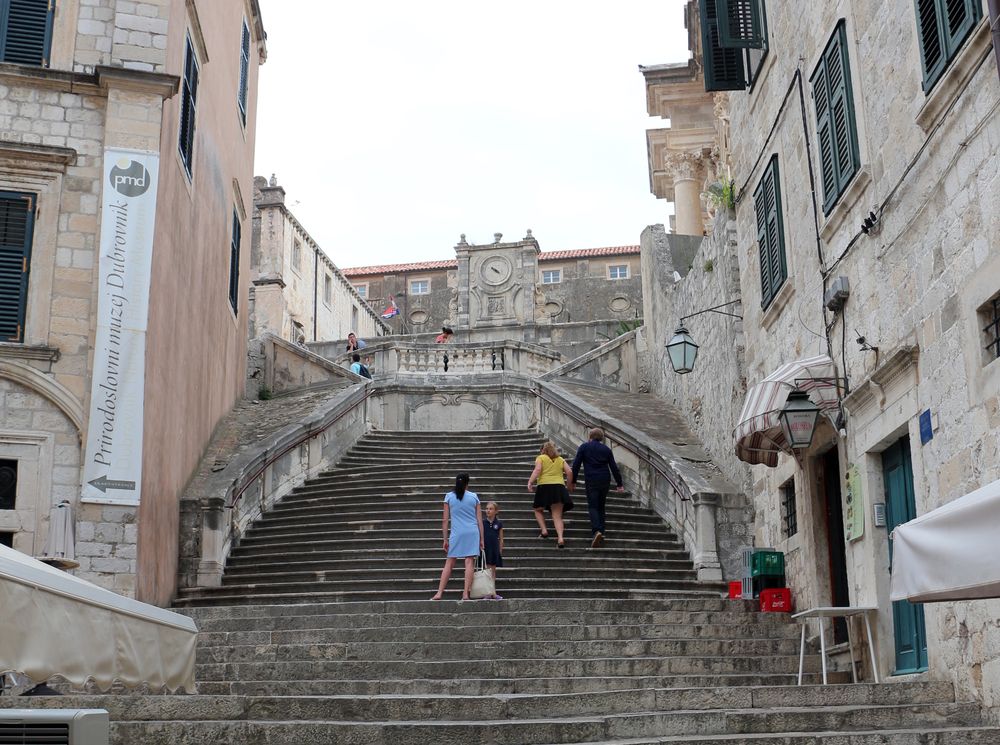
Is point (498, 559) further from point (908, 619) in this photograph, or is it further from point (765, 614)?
point (908, 619)

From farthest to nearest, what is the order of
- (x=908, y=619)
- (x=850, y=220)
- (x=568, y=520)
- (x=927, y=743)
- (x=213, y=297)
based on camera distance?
(x=213, y=297), (x=568, y=520), (x=850, y=220), (x=908, y=619), (x=927, y=743)

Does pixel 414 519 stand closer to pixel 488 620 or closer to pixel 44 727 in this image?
pixel 488 620

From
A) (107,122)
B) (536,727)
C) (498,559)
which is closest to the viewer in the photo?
(536,727)

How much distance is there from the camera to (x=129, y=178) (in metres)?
14.7

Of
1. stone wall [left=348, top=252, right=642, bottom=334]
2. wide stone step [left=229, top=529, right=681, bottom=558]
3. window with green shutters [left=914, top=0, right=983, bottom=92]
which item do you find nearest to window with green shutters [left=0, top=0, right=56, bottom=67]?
wide stone step [left=229, top=529, right=681, bottom=558]

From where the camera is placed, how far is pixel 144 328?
47.0ft

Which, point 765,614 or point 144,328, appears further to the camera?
point 144,328

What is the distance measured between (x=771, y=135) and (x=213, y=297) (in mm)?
9889

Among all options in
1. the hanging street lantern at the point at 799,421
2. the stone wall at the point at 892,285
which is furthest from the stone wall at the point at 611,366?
the hanging street lantern at the point at 799,421

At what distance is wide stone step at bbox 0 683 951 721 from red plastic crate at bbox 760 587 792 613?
3718 mm

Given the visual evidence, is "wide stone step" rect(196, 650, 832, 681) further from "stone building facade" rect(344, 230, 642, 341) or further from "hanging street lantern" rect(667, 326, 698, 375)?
"stone building facade" rect(344, 230, 642, 341)

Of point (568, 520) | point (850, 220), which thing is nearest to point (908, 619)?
point (850, 220)

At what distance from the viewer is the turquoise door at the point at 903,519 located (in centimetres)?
984

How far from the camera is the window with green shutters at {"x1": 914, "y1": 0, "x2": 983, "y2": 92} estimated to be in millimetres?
8312
